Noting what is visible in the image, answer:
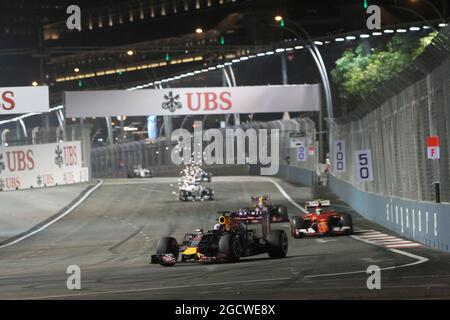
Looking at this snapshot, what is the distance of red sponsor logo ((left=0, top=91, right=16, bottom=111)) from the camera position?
50.1 metres

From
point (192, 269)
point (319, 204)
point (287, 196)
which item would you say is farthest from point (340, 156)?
point (192, 269)

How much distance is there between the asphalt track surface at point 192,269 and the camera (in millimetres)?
14180

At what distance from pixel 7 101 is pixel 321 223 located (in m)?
25.3

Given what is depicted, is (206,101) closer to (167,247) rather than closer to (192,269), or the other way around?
(167,247)

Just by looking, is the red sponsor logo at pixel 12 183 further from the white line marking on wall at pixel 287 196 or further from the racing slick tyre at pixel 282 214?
the racing slick tyre at pixel 282 214

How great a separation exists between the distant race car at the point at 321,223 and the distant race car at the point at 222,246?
7.32 m

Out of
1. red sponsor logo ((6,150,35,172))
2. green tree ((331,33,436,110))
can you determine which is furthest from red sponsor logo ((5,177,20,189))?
green tree ((331,33,436,110))

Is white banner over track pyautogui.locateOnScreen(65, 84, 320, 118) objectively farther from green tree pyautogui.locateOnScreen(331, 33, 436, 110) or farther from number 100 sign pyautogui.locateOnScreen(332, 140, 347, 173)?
green tree pyautogui.locateOnScreen(331, 33, 436, 110)

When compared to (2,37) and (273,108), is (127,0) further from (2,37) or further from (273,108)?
(273,108)

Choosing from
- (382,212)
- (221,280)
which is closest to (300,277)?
(221,280)

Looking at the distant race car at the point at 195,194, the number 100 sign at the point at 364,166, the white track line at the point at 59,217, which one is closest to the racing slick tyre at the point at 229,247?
the number 100 sign at the point at 364,166

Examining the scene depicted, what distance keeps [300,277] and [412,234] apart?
11508 mm

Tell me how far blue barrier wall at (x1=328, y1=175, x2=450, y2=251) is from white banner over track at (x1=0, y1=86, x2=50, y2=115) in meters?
17.4

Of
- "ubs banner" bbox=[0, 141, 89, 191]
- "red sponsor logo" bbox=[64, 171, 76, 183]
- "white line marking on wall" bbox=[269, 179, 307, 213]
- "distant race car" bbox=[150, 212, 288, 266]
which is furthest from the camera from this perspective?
"red sponsor logo" bbox=[64, 171, 76, 183]
